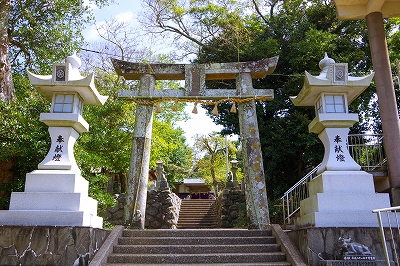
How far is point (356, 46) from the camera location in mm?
13750

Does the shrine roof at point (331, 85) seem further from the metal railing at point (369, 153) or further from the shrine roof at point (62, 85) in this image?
the metal railing at point (369, 153)

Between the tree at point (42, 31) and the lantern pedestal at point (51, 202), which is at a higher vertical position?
the tree at point (42, 31)

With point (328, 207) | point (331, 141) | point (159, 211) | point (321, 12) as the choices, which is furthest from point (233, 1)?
point (328, 207)

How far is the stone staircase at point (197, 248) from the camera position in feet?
19.1

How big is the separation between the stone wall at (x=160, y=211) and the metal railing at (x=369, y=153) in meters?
8.39

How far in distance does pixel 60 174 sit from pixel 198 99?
4307 millimetres

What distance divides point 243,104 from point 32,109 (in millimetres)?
5029

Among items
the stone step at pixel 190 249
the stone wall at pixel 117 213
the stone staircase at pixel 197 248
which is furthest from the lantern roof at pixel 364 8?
the stone wall at pixel 117 213

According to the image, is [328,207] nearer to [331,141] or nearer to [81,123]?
[331,141]

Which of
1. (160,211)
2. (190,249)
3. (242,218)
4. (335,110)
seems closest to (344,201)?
(335,110)

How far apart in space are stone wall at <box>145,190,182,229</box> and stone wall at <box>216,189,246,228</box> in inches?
88.2

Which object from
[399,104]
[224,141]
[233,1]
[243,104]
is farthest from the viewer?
[224,141]

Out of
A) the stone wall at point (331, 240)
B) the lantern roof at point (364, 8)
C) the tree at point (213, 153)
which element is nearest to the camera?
the stone wall at point (331, 240)

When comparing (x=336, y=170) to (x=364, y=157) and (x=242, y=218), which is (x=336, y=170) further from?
(x=242, y=218)
